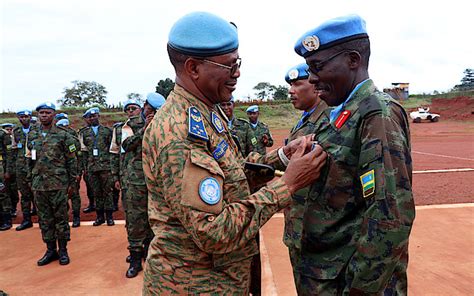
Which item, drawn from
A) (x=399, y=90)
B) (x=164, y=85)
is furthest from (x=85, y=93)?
(x=399, y=90)

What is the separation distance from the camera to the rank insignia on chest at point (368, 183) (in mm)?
1426

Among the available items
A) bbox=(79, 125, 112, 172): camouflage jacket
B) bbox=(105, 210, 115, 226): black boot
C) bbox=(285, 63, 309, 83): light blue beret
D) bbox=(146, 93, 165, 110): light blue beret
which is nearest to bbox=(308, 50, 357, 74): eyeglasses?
bbox=(285, 63, 309, 83): light blue beret

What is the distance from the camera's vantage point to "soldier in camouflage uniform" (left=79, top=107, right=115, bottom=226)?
6.80 metres

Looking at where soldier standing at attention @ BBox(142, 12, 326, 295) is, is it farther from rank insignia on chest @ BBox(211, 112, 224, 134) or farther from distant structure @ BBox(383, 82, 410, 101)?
distant structure @ BBox(383, 82, 410, 101)

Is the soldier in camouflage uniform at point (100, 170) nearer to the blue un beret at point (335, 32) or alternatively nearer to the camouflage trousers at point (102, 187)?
the camouflage trousers at point (102, 187)

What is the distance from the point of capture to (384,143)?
4.67 ft

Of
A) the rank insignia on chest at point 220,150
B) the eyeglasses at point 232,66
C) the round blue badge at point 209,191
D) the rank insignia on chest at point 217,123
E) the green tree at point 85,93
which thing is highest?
the eyeglasses at point 232,66

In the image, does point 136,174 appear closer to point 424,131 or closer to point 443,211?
point 443,211

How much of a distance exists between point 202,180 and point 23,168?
24.7 feet

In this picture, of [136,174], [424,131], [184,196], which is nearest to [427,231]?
[136,174]

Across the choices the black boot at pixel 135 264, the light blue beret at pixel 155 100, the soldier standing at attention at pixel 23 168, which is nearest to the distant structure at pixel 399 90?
the soldier standing at attention at pixel 23 168

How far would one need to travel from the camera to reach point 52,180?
5.11 metres

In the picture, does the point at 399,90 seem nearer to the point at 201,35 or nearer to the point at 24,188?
the point at 24,188

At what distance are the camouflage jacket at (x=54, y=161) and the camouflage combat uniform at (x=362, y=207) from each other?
170 inches
